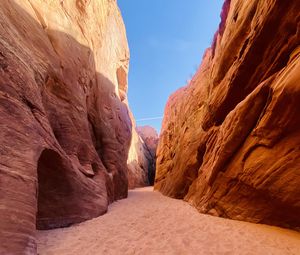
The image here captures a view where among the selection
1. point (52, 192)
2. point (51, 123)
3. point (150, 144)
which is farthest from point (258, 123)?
point (150, 144)

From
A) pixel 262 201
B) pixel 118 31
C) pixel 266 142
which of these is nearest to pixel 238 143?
pixel 266 142

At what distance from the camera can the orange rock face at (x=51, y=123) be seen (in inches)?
147

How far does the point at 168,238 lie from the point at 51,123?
5082 mm

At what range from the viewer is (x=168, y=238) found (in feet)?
14.9

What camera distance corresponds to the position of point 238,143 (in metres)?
6.46

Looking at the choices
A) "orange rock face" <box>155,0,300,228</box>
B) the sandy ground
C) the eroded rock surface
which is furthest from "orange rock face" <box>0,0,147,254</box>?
the eroded rock surface

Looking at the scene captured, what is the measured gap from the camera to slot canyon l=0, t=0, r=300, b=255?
3992 millimetres

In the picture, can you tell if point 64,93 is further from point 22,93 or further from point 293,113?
point 293,113

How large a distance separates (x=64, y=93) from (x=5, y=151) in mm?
4311

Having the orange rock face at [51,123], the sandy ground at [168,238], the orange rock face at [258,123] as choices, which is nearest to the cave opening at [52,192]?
the orange rock face at [51,123]

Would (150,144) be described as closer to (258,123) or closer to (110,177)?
(110,177)

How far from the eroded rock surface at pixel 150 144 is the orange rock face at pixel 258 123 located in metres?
24.6

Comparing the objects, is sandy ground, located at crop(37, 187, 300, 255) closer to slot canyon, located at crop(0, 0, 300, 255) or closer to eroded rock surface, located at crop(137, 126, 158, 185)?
slot canyon, located at crop(0, 0, 300, 255)

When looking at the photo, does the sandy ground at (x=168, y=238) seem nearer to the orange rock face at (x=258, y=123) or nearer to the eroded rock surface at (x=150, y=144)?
the orange rock face at (x=258, y=123)
